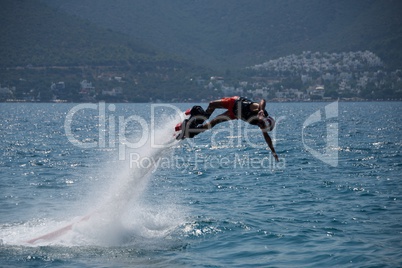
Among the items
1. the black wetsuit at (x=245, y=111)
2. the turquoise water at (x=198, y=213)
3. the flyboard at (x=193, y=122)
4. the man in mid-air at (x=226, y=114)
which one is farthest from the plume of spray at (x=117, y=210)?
the black wetsuit at (x=245, y=111)

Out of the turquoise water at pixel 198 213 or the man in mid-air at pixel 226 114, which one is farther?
the man in mid-air at pixel 226 114

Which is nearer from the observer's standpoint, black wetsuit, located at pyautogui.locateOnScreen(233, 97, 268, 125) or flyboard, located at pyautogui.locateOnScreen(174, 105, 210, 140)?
black wetsuit, located at pyautogui.locateOnScreen(233, 97, 268, 125)

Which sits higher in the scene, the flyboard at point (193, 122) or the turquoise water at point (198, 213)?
the flyboard at point (193, 122)

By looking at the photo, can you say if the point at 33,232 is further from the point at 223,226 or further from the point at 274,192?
the point at 274,192

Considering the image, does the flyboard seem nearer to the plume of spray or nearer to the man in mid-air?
the man in mid-air

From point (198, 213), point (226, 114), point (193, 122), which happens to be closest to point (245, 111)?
point (226, 114)

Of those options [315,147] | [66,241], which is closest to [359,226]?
[66,241]

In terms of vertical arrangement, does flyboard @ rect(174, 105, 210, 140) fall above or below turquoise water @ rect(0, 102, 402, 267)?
above

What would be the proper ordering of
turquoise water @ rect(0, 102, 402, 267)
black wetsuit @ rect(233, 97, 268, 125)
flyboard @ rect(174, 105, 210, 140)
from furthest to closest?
flyboard @ rect(174, 105, 210, 140)
black wetsuit @ rect(233, 97, 268, 125)
turquoise water @ rect(0, 102, 402, 267)

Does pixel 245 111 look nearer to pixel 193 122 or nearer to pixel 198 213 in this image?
pixel 193 122

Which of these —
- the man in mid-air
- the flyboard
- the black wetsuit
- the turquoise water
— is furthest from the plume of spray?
the black wetsuit

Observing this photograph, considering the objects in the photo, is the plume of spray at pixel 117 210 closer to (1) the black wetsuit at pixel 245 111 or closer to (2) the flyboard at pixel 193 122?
(2) the flyboard at pixel 193 122

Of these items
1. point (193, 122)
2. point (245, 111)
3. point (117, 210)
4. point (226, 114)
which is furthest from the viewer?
point (117, 210)

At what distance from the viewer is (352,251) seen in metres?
17.8
